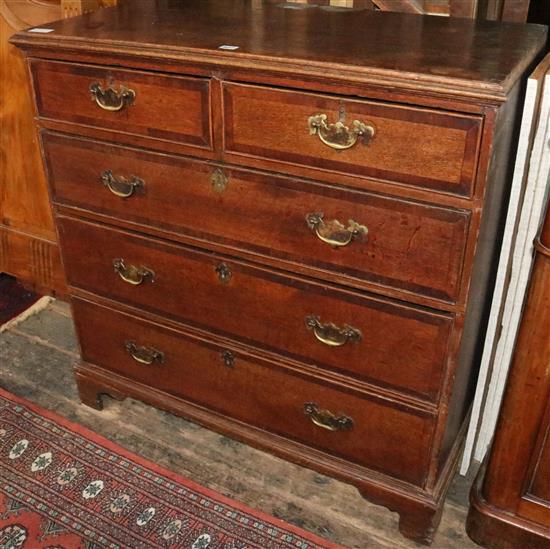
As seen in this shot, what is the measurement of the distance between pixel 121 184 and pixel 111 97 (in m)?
0.20

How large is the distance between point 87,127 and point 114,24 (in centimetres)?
24

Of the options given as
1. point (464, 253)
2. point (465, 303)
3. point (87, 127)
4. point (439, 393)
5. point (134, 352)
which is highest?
point (87, 127)

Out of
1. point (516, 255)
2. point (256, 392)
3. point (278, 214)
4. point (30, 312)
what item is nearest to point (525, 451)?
point (516, 255)

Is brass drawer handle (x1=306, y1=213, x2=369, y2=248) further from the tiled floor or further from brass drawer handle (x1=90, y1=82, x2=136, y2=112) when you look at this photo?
the tiled floor

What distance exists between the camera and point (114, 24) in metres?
1.47

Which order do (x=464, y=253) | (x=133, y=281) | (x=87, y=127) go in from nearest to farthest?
(x=464, y=253)
(x=87, y=127)
(x=133, y=281)

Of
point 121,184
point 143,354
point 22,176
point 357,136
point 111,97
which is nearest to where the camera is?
point 357,136

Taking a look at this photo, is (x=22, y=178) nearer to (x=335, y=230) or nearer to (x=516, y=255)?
(x=335, y=230)

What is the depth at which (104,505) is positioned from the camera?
5.41 ft

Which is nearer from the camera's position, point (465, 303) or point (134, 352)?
point (465, 303)

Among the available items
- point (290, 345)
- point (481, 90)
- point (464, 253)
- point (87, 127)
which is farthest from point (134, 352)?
point (481, 90)

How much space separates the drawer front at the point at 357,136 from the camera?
3.61 feet

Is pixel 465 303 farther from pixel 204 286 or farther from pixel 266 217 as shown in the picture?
pixel 204 286


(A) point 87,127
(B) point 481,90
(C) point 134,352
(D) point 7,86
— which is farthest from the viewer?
(D) point 7,86
